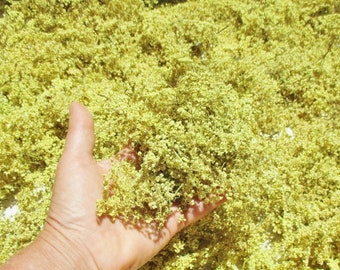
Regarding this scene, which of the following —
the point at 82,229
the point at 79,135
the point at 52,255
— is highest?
the point at 79,135

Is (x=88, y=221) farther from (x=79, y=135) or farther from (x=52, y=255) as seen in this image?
(x=79, y=135)

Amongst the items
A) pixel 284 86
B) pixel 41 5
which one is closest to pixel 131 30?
pixel 41 5

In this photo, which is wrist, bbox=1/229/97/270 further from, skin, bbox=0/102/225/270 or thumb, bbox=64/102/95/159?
thumb, bbox=64/102/95/159

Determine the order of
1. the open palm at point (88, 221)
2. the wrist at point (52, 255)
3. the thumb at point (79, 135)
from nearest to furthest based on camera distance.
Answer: the wrist at point (52, 255) < the open palm at point (88, 221) < the thumb at point (79, 135)

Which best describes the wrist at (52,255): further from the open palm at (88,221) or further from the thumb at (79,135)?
the thumb at (79,135)

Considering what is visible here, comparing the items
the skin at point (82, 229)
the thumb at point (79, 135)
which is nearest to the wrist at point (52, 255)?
the skin at point (82, 229)

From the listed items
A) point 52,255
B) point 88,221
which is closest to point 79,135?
point 88,221

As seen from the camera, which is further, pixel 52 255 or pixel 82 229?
pixel 82 229
